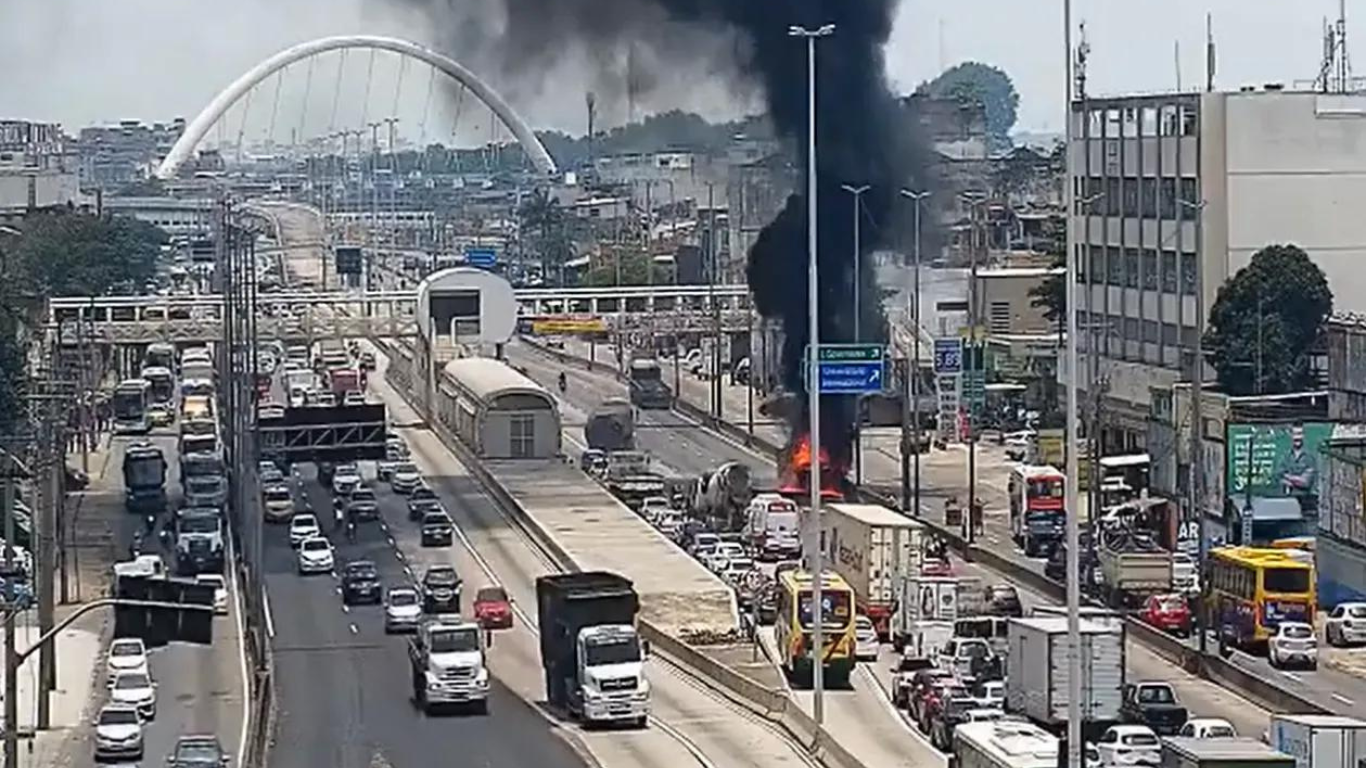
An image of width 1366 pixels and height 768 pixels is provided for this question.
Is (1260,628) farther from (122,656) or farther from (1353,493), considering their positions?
(122,656)

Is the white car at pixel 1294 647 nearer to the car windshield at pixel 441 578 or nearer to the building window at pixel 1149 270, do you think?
the car windshield at pixel 441 578

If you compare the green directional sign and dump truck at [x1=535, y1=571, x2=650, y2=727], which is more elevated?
the green directional sign

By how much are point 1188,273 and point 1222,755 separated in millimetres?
45722

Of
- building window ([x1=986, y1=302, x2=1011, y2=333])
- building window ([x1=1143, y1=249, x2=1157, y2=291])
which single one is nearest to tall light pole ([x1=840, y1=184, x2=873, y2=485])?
building window ([x1=1143, y1=249, x2=1157, y2=291])

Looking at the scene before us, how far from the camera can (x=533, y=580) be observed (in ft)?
169

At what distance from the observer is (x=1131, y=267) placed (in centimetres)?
7288

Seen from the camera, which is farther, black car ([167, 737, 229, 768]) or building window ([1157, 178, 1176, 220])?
building window ([1157, 178, 1176, 220])

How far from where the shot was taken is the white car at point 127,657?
39875mm

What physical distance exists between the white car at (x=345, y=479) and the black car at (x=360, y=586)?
1507 cm

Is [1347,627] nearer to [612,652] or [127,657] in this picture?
[612,652]

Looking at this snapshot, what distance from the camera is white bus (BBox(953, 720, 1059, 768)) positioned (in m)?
25.6

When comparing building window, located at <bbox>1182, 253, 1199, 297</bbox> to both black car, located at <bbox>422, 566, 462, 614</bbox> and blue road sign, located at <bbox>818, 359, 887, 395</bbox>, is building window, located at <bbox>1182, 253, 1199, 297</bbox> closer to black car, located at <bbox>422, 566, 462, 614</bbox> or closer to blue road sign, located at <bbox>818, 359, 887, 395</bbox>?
black car, located at <bbox>422, 566, 462, 614</bbox>

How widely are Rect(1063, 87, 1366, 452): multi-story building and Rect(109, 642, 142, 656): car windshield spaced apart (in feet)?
98.4

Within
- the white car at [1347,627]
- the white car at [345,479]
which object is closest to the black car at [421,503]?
the white car at [345,479]
